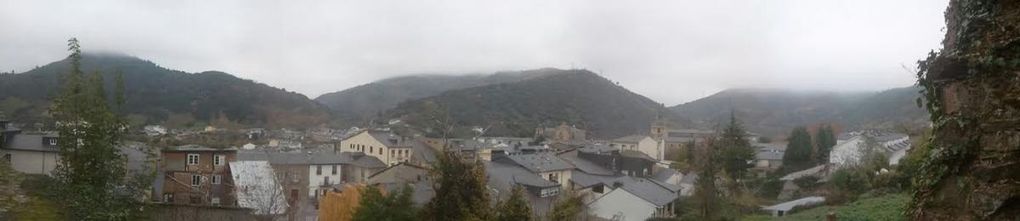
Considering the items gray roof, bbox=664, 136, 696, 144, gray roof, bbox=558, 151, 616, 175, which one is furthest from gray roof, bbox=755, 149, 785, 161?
gray roof, bbox=664, 136, 696, 144

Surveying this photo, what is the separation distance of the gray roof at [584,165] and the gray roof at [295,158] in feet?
50.9

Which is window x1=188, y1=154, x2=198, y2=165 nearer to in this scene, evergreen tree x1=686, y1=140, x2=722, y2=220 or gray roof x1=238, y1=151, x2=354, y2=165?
gray roof x1=238, y1=151, x2=354, y2=165

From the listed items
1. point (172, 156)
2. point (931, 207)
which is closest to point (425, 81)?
point (172, 156)

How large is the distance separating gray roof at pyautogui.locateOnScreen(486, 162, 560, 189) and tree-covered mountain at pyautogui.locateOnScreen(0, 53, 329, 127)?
44834 mm

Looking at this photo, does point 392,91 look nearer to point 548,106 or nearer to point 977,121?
point 548,106

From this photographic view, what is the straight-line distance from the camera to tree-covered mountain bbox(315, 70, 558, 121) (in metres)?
127

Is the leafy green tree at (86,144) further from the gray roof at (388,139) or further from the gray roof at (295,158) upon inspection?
the gray roof at (388,139)

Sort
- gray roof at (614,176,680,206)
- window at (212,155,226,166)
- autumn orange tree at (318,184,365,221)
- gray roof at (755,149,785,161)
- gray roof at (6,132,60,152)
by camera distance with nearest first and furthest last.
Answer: autumn orange tree at (318,184,365,221) < gray roof at (6,132,60,152) < gray roof at (614,176,680,206) < window at (212,155,226,166) < gray roof at (755,149,785,161)

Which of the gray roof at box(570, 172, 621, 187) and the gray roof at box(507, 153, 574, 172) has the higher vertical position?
the gray roof at box(507, 153, 574, 172)

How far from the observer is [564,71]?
14112 centimetres

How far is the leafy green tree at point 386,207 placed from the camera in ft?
54.7

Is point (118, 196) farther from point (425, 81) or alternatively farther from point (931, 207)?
point (425, 81)

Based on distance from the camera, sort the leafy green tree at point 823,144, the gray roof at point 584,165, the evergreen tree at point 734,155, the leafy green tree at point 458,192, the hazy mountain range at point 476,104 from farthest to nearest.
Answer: the hazy mountain range at point 476,104, the leafy green tree at point 823,144, the gray roof at point 584,165, the evergreen tree at point 734,155, the leafy green tree at point 458,192

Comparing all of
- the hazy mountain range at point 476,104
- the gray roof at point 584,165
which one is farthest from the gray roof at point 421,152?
the hazy mountain range at point 476,104
